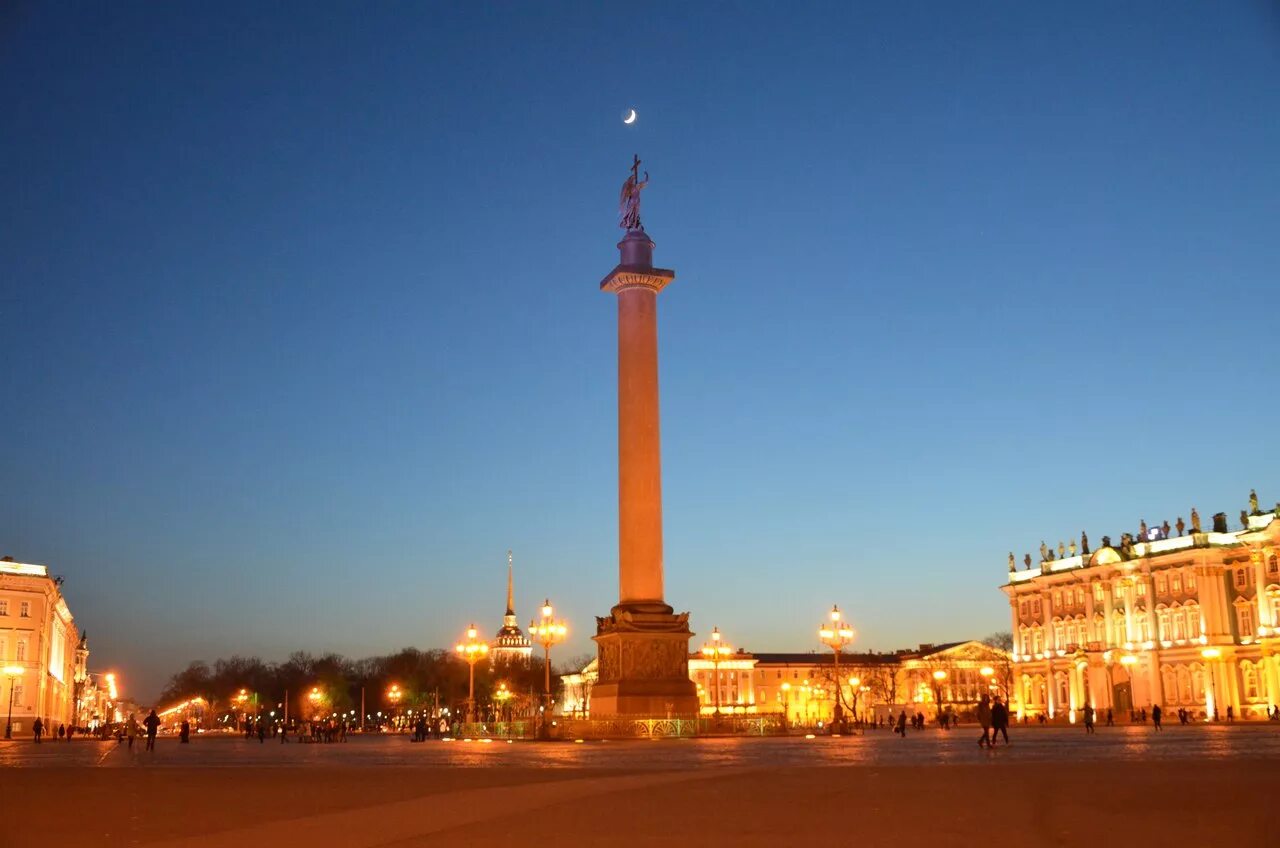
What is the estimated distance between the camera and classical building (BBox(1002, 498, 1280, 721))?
3871 inches

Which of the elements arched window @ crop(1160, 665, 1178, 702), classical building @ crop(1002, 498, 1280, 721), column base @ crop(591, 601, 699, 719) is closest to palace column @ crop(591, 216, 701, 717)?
column base @ crop(591, 601, 699, 719)

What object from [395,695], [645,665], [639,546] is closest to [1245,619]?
[639,546]

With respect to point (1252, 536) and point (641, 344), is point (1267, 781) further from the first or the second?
point (1252, 536)

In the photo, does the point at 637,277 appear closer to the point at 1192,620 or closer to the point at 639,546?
the point at 639,546

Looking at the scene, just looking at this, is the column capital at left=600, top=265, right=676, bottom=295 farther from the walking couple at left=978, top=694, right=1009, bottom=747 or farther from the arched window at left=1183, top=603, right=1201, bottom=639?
the arched window at left=1183, top=603, right=1201, bottom=639

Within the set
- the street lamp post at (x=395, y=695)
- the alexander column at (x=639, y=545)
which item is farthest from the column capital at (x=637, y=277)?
the street lamp post at (x=395, y=695)

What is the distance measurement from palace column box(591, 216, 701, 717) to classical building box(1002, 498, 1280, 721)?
2476 inches

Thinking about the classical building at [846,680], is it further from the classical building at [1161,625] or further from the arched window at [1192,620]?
the arched window at [1192,620]

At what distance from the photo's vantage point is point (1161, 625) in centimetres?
10756

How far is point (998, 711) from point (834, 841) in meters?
23.5

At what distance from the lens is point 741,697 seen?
168875mm

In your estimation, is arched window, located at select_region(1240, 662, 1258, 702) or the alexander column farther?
arched window, located at select_region(1240, 662, 1258, 702)

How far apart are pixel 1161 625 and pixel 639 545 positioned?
75.3 metres

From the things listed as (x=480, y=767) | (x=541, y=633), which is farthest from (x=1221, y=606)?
(x=480, y=767)
